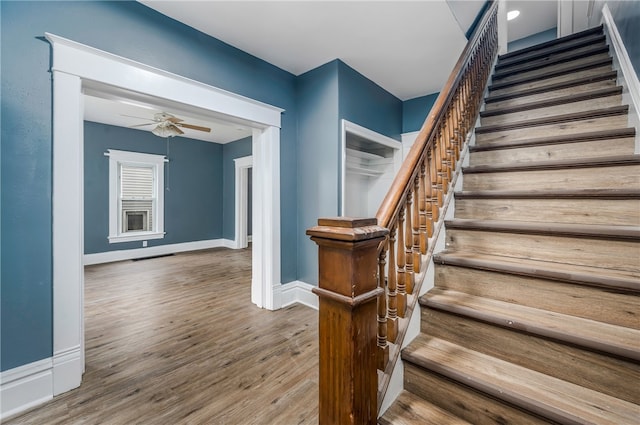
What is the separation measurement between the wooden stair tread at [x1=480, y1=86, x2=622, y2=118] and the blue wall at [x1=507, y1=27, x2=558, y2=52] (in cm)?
232

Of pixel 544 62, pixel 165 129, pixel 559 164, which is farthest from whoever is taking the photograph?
pixel 165 129

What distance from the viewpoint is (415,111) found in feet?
12.7

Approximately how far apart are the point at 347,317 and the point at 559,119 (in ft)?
7.36

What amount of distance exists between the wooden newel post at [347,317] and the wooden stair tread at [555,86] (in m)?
2.51

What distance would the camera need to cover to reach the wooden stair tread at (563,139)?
1.65 m

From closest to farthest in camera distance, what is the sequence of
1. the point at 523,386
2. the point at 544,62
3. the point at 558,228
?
the point at 523,386
the point at 558,228
the point at 544,62

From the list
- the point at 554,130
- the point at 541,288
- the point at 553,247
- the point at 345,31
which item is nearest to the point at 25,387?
the point at 541,288

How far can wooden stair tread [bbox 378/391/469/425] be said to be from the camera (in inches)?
40.1

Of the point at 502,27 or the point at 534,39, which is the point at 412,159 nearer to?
the point at 502,27

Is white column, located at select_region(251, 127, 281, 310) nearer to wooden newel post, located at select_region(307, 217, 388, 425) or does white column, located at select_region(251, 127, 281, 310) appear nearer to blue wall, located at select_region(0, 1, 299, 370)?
blue wall, located at select_region(0, 1, 299, 370)

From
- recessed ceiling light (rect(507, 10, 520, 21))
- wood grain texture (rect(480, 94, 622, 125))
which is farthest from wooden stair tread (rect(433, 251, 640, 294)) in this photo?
recessed ceiling light (rect(507, 10, 520, 21))

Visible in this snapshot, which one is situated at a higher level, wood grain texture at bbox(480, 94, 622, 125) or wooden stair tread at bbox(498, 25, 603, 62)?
wooden stair tread at bbox(498, 25, 603, 62)

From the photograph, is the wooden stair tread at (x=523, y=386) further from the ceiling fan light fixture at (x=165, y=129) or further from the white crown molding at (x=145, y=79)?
the ceiling fan light fixture at (x=165, y=129)

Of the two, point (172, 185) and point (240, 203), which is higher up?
point (172, 185)
